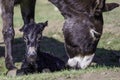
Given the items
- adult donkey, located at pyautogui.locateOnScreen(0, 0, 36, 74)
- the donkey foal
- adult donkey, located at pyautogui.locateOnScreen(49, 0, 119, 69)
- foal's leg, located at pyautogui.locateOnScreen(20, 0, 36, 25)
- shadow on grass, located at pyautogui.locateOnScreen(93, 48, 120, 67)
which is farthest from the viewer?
foal's leg, located at pyautogui.locateOnScreen(20, 0, 36, 25)

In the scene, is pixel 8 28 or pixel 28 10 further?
pixel 28 10

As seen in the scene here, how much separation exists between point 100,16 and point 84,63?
817mm

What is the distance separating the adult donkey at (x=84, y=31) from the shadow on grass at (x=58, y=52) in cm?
183

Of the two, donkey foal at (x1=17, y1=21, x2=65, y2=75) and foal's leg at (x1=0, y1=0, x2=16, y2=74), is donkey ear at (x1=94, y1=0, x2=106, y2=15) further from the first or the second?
foal's leg at (x1=0, y1=0, x2=16, y2=74)

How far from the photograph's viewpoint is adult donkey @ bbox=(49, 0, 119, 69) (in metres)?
7.96

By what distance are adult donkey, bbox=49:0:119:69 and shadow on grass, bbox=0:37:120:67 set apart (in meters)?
1.83

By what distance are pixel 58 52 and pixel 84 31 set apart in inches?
132

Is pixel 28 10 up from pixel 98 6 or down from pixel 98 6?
down

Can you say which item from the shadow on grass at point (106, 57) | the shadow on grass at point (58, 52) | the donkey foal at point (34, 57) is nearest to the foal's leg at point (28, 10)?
the shadow on grass at point (58, 52)

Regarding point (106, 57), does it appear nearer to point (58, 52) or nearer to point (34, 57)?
point (58, 52)

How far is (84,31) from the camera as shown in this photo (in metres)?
7.97

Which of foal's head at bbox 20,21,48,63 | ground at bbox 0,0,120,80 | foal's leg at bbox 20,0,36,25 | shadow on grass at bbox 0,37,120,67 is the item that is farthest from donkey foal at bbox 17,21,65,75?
foal's leg at bbox 20,0,36,25

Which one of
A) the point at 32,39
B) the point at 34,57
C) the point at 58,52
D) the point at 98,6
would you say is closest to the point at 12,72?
the point at 34,57

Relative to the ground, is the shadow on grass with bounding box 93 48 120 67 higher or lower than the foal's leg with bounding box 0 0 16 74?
lower
